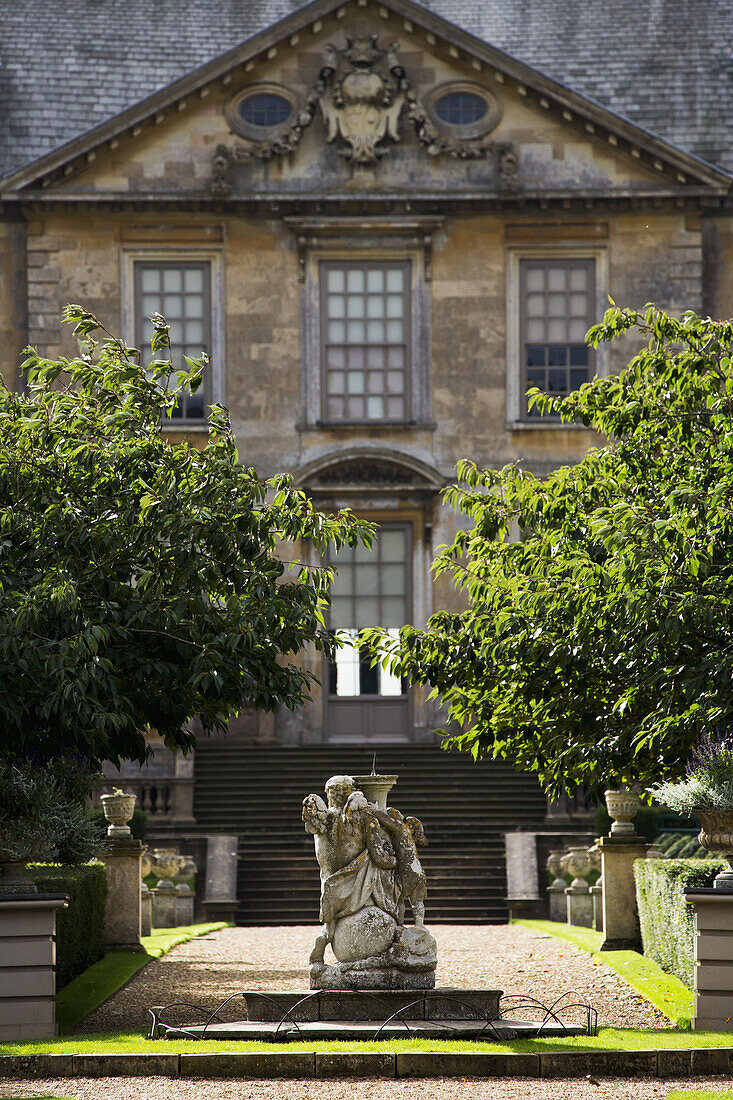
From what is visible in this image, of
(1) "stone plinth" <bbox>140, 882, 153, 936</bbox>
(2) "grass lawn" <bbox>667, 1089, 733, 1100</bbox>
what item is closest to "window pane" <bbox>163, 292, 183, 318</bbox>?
(1) "stone plinth" <bbox>140, 882, 153, 936</bbox>

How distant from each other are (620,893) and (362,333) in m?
13.3

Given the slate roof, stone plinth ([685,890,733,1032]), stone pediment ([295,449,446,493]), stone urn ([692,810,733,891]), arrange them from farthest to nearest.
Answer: the slate roof
stone pediment ([295,449,446,493])
stone urn ([692,810,733,891])
stone plinth ([685,890,733,1032])

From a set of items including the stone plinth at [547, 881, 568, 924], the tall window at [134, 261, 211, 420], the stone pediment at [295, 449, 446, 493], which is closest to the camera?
the stone plinth at [547, 881, 568, 924]

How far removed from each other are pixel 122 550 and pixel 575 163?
1744 cm

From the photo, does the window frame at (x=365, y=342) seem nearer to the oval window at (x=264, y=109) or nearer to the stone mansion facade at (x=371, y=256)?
the stone mansion facade at (x=371, y=256)

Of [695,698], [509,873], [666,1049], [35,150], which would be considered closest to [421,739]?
[509,873]

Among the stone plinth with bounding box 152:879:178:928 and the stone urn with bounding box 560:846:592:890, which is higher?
the stone urn with bounding box 560:846:592:890

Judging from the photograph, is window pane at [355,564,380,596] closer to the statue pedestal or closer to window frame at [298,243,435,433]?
window frame at [298,243,435,433]

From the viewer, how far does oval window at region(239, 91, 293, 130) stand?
28156 millimetres

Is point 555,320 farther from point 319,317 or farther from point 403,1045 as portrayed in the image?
point 403,1045

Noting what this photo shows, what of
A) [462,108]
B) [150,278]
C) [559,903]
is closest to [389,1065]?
[559,903]

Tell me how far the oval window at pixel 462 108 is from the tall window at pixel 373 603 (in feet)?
24.0

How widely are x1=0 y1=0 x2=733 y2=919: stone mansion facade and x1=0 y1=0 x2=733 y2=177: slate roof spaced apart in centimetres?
222

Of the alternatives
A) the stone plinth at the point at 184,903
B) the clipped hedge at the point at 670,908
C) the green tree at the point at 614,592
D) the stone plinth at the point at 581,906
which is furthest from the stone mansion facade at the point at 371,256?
the green tree at the point at 614,592
